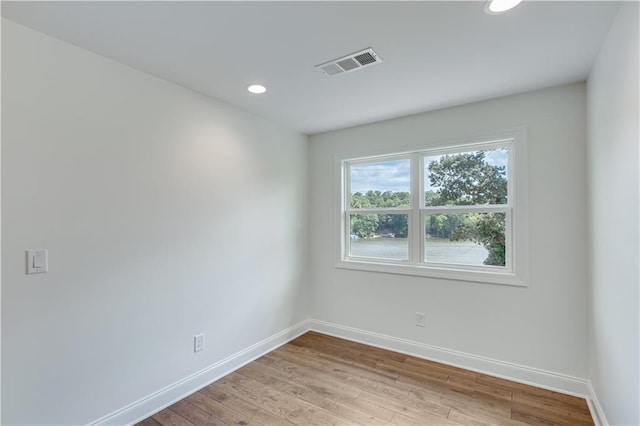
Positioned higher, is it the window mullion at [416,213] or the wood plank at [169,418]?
the window mullion at [416,213]

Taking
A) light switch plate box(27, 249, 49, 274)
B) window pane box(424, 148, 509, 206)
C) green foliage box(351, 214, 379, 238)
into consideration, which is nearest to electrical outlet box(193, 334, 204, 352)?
light switch plate box(27, 249, 49, 274)

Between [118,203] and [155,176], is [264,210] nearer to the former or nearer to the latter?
[155,176]

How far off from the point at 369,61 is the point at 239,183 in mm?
1617

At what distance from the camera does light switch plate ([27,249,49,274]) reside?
1710mm

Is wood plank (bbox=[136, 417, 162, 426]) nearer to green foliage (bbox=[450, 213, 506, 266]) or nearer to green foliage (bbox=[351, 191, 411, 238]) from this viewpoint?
green foliage (bbox=[351, 191, 411, 238])

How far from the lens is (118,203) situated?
2104mm

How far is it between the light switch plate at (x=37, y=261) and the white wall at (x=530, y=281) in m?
2.74

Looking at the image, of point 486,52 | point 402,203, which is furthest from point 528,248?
point 486,52

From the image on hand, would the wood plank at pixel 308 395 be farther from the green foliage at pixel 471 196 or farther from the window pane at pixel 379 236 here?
the green foliage at pixel 471 196

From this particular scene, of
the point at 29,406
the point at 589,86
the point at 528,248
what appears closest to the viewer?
the point at 29,406

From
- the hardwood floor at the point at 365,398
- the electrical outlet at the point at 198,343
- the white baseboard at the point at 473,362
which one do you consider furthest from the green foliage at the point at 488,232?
the electrical outlet at the point at 198,343

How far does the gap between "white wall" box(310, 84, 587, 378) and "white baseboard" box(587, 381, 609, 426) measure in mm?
167

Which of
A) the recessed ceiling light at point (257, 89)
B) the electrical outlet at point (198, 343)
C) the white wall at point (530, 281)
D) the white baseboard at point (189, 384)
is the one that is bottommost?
the white baseboard at point (189, 384)

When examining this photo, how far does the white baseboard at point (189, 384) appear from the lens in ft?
6.86
